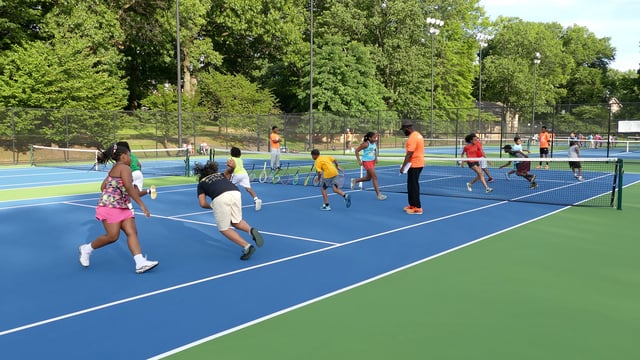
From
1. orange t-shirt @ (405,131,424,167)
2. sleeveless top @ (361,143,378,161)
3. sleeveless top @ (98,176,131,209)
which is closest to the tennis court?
sleeveless top @ (98,176,131,209)

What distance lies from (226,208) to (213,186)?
1.09ft

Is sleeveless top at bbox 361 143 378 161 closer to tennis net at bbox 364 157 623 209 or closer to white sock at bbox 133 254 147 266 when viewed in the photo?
tennis net at bbox 364 157 623 209

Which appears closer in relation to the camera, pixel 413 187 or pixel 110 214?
pixel 110 214

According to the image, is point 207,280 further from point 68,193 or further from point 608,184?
point 608,184

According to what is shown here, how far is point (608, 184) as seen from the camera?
16859mm

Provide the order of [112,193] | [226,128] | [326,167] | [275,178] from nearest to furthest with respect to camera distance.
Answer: [112,193]
[326,167]
[275,178]
[226,128]

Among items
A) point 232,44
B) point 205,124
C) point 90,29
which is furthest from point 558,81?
point 90,29

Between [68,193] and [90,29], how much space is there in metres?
22.4

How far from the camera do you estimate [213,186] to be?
708cm

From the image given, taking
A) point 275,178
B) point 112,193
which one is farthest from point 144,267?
point 275,178

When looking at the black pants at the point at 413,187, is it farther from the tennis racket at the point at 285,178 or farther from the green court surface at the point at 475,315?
the tennis racket at the point at 285,178

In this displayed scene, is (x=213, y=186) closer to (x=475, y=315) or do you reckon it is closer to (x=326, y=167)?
(x=475, y=315)

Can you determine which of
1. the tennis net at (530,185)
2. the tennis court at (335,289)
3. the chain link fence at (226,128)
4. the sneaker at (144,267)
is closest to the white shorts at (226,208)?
the tennis court at (335,289)

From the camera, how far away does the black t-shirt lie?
7.07 m
